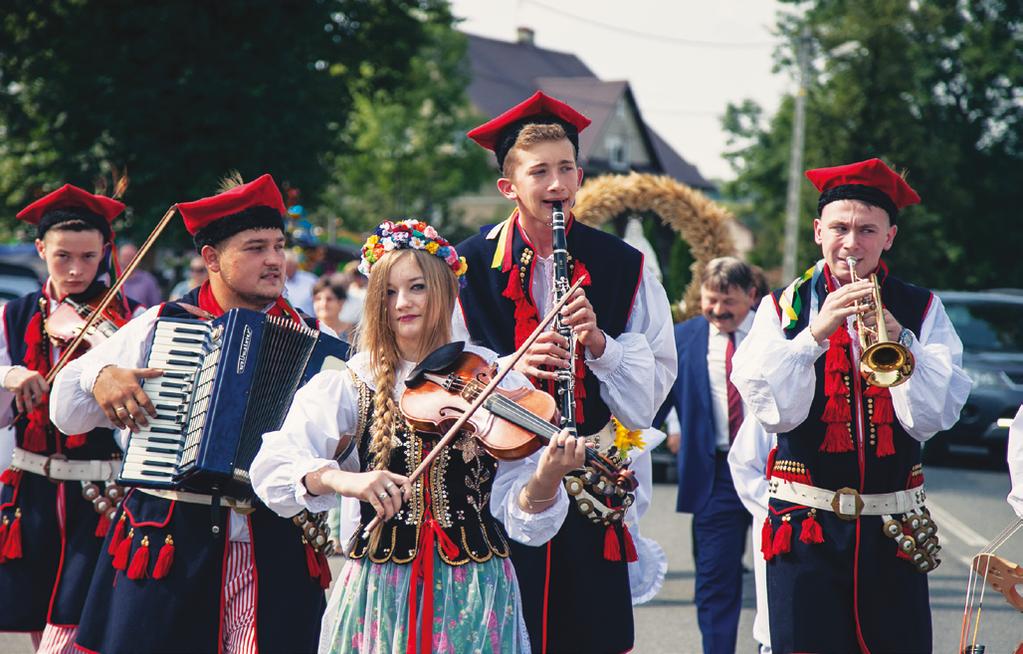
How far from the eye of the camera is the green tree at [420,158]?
3922cm

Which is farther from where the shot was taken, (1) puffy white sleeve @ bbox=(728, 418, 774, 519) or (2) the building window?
(2) the building window

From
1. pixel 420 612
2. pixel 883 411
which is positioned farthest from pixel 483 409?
pixel 883 411

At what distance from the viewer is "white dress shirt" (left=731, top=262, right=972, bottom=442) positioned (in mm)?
4406

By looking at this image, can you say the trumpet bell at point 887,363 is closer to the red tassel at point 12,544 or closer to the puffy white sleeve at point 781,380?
the puffy white sleeve at point 781,380

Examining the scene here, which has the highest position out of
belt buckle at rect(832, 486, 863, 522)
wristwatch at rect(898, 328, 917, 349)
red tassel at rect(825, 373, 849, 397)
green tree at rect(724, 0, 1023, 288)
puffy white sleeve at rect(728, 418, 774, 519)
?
green tree at rect(724, 0, 1023, 288)

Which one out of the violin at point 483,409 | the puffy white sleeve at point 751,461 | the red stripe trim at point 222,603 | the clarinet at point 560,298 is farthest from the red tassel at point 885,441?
the red stripe trim at point 222,603

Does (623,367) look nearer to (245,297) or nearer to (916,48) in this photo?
(245,297)

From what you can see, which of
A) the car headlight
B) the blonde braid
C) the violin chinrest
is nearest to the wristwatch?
the violin chinrest

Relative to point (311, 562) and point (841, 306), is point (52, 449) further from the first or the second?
point (841, 306)

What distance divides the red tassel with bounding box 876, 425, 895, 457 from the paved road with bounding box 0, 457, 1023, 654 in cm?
69

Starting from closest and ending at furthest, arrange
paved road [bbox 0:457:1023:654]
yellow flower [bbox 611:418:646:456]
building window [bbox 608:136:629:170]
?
yellow flower [bbox 611:418:646:456] < paved road [bbox 0:457:1023:654] < building window [bbox 608:136:629:170]

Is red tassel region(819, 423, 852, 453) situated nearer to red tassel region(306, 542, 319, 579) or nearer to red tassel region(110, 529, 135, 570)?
red tassel region(306, 542, 319, 579)

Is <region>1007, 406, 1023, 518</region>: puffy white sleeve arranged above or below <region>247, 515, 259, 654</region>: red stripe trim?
above

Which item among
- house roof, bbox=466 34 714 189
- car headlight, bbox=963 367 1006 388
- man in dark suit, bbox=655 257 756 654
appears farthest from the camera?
house roof, bbox=466 34 714 189
